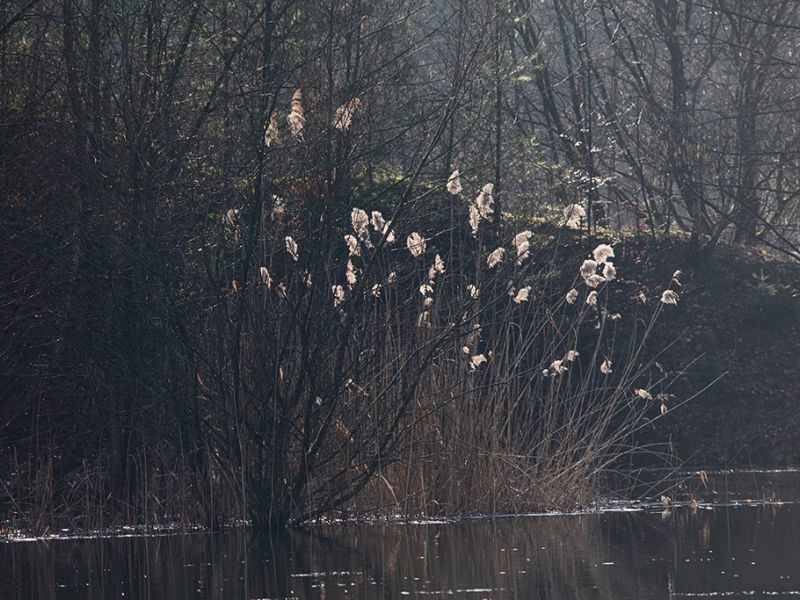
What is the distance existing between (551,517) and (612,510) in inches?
28.8

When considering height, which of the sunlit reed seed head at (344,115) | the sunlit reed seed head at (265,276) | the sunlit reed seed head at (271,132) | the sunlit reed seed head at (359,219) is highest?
the sunlit reed seed head at (344,115)

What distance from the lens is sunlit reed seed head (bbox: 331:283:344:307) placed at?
10.7 meters

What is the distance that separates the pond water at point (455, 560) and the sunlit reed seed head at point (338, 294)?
164 cm

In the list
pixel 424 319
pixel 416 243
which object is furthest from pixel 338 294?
pixel 424 319

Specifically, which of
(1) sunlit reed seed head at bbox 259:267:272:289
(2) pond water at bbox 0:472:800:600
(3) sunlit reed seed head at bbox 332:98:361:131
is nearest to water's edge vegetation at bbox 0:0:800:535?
(3) sunlit reed seed head at bbox 332:98:361:131

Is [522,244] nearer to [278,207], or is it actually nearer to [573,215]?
[573,215]

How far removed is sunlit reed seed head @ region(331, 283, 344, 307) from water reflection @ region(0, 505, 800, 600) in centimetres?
164

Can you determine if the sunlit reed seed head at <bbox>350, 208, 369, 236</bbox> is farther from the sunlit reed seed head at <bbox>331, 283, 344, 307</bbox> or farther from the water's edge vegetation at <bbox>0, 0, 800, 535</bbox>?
the sunlit reed seed head at <bbox>331, 283, 344, 307</bbox>

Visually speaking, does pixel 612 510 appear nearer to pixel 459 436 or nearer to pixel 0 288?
pixel 459 436

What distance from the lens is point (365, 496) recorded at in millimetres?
11219

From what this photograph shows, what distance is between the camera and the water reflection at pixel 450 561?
747 centimetres

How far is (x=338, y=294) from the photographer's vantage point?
35.3 feet

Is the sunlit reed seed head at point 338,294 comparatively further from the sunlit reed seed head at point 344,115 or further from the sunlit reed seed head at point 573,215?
the sunlit reed seed head at point 573,215

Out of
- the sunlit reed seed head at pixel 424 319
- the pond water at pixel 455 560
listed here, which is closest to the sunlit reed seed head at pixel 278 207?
the sunlit reed seed head at pixel 424 319
